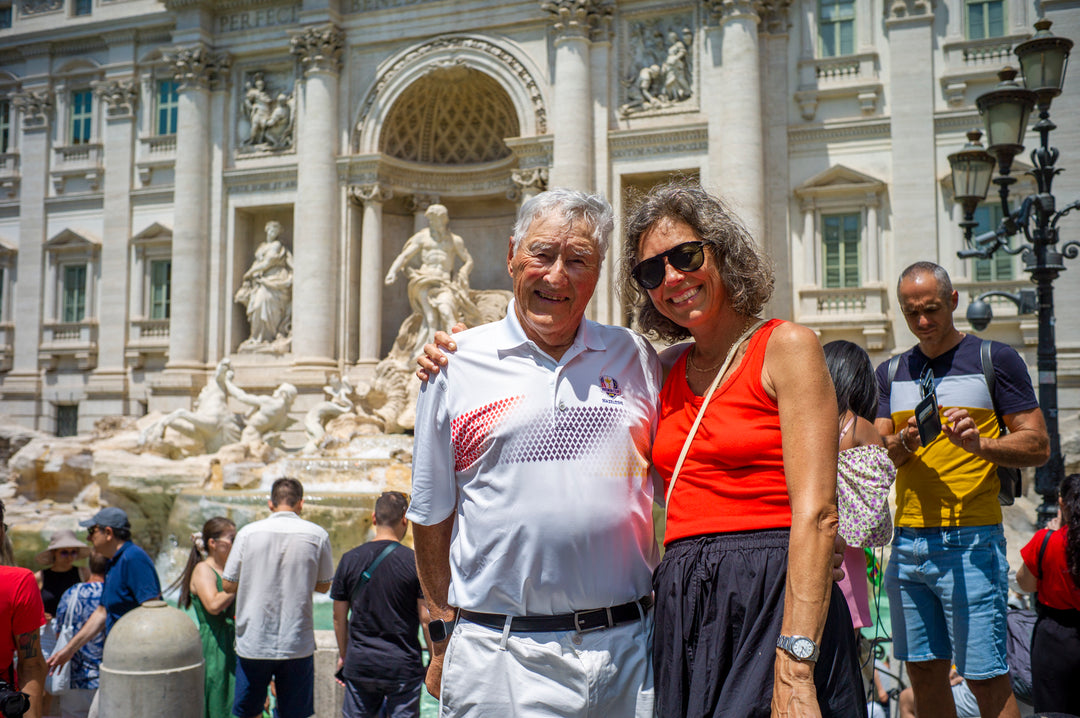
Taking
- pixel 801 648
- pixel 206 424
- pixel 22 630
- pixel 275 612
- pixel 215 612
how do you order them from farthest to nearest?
1. pixel 206 424
2. pixel 215 612
3. pixel 275 612
4. pixel 22 630
5. pixel 801 648

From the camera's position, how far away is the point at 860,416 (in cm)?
355

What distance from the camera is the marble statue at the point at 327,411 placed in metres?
16.1

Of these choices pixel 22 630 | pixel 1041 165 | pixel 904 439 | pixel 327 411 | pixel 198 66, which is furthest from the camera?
pixel 198 66

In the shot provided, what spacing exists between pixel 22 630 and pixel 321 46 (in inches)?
686

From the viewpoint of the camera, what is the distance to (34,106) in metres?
22.8

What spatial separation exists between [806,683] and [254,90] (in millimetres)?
20852

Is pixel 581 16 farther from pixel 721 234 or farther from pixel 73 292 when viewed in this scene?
pixel 721 234

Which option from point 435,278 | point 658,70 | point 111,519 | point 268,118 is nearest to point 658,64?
point 658,70

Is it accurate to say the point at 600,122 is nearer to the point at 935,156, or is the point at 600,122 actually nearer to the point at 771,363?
the point at 935,156

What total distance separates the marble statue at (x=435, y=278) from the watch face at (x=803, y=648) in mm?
15745

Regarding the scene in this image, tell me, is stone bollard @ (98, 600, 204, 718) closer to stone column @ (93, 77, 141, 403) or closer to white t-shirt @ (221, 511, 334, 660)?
white t-shirt @ (221, 511, 334, 660)

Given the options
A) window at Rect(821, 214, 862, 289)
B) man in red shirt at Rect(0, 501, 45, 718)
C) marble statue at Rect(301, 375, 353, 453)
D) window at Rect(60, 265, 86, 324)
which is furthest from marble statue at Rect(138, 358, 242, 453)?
man in red shirt at Rect(0, 501, 45, 718)

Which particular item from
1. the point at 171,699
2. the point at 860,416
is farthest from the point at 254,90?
the point at 860,416

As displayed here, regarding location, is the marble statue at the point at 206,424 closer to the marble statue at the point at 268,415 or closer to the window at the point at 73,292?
the marble statue at the point at 268,415
